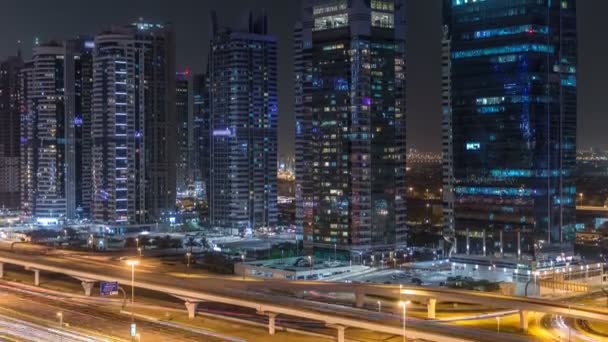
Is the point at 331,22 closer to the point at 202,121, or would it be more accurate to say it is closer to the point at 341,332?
the point at 341,332

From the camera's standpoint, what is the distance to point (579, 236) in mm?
110312

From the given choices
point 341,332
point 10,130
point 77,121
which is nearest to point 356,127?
point 341,332

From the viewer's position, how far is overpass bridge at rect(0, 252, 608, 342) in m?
43.2

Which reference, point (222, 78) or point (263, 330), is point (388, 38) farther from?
point (263, 330)

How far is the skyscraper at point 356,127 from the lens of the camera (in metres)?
90.1

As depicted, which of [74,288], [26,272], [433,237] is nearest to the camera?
[74,288]

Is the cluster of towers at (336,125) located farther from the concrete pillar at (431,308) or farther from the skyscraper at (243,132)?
the concrete pillar at (431,308)

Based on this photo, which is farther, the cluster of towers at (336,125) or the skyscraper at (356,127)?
the skyscraper at (356,127)

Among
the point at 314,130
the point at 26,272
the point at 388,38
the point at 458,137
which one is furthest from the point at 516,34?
the point at 26,272

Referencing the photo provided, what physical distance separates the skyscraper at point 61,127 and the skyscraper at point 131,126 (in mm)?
11585

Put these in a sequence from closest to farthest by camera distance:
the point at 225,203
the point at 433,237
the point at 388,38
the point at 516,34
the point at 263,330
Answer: the point at 263,330
the point at 516,34
the point at 388,38
the point at 433,237
the point at 225,203

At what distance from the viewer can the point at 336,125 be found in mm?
91312

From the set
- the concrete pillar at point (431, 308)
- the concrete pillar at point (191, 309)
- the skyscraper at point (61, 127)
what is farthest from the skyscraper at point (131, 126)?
the concrete pillar at point (431, 308)

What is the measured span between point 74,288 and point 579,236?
227 feet
